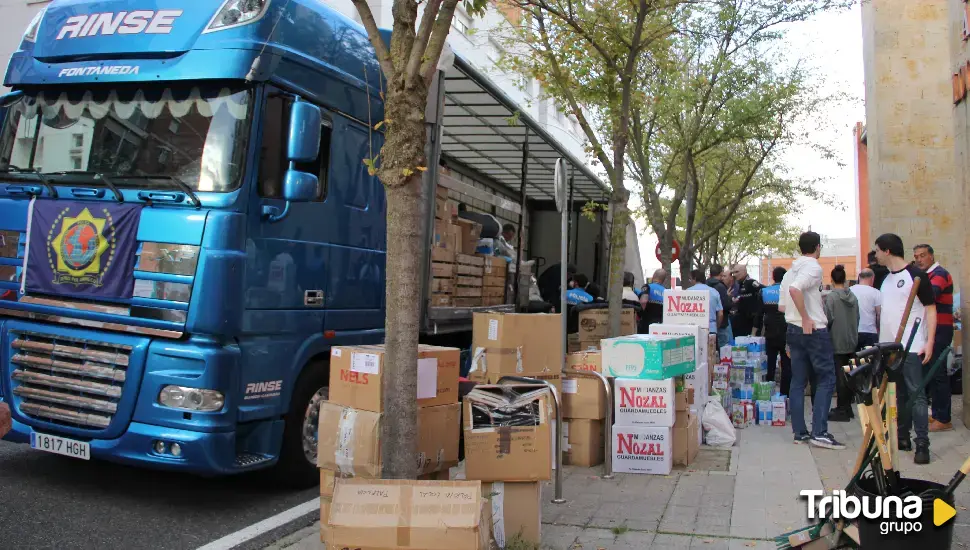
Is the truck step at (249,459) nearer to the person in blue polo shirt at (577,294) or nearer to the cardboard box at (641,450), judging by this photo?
the cardboard box at (641,450)

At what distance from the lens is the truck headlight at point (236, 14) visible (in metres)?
5.43

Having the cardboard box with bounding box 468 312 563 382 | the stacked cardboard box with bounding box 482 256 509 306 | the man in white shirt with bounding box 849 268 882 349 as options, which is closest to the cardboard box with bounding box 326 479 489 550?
the cardboard box with bounding box 468 312 563 382

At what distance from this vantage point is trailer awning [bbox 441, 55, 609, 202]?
8172 mm

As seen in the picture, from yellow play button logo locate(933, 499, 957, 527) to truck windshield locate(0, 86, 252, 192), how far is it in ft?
14.1

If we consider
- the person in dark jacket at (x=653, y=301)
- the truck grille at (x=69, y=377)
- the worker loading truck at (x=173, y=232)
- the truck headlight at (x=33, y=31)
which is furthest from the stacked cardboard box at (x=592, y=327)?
the truck headlight at (x=33, y=31)

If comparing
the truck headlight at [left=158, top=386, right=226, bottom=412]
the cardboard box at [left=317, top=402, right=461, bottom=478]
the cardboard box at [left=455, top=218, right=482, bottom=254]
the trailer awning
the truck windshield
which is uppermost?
the trailer awning

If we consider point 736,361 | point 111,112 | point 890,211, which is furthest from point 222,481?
point 890,211

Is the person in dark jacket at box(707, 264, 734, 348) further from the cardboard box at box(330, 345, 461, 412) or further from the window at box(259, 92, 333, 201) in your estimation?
the window at box(259, 92, 333, 201)

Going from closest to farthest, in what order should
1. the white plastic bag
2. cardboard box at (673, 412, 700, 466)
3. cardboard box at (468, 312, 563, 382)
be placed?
1. cardboard box at (468, 312, 563, 382)
2. cardboard box at (673, 412, 700, 466)
3. the white plastic bag

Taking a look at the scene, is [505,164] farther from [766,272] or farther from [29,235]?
[766,272]

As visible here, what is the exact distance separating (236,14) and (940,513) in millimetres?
5029

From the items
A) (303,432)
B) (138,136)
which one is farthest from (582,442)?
(138,136)

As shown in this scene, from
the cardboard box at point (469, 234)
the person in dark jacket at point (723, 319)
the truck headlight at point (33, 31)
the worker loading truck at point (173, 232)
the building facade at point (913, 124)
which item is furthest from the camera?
the building facade at point (913, 124)

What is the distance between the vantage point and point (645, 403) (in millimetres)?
6500
